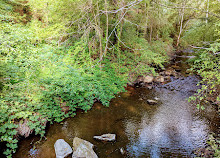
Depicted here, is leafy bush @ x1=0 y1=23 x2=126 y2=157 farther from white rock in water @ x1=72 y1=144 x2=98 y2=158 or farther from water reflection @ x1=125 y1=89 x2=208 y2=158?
water reflection @ x1=125 y1=89 x2=208 y2=158

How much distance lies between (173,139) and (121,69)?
534 cm

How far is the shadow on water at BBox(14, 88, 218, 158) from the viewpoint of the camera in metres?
4.12

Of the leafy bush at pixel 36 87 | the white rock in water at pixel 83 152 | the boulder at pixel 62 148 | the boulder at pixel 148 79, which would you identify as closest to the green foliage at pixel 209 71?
the white rock in water at pixel 83 152

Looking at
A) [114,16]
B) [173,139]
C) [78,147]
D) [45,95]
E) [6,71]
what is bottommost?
[173,139]

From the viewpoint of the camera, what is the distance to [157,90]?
8.50 metres

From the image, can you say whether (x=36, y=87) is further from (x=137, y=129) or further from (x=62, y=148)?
(x=137, y=129)

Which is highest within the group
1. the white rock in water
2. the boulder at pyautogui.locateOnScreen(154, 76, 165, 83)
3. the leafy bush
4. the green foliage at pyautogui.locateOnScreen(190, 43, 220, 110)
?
the green foliage at pyautogui.locateOnScreen(190, 43, 220, 110)

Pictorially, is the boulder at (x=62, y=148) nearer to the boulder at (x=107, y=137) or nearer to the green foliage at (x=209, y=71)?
the boulder at (x=107, y=137)

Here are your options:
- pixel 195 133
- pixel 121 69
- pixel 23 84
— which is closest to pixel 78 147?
pixel 23 84

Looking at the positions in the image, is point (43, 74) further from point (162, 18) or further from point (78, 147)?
point (162, 18)

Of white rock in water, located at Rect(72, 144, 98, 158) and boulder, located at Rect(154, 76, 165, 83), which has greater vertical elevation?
boulder, located at Rect(154, 76, 165, 83)

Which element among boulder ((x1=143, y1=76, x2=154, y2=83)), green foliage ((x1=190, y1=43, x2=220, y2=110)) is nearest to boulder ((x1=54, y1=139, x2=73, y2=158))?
green foliage ((x1=190, y1=43, x2=220, y2=110))

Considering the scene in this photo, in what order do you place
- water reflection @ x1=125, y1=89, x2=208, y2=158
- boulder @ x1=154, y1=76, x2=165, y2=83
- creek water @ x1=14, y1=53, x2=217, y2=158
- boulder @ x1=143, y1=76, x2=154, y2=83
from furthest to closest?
boulder @ x1=154, y1=76, x2=165, y2=83
boulder @ x1=143, y1=76, x2=154, y2=83
water reflection @ x1=125, y1=89, x2=208, y2=158
creek water @ x1=14, y1=53, x2=217, y2=158

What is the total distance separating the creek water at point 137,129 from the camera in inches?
162
